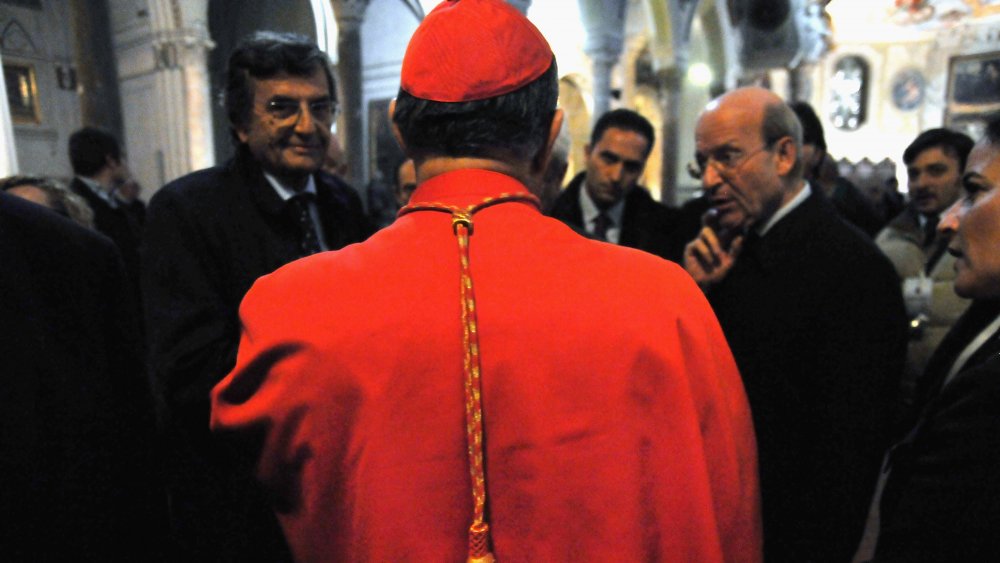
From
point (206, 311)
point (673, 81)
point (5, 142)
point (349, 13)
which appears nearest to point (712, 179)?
point (206, 311)

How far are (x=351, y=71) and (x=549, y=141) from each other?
8.57 m

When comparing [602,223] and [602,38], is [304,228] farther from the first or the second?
[602,38]

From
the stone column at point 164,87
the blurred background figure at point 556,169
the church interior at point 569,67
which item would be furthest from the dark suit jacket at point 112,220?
the blurred background figure at point 556,169

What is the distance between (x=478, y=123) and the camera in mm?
930

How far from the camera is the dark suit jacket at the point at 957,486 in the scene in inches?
39.3

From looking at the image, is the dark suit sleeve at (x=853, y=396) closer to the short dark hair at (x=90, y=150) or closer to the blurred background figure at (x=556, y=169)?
the blurred background figure at (x=556, y=169)

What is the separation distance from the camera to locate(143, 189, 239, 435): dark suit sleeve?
163cm

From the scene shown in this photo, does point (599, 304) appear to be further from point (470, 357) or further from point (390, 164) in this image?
point (390, 164)

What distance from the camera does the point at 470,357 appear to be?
2.78 feet

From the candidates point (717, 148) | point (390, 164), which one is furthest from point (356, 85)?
point (717, 148)

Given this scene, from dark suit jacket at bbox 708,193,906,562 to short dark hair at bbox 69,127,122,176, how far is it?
10.8 feet

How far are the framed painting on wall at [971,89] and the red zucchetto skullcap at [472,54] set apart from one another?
855 inches

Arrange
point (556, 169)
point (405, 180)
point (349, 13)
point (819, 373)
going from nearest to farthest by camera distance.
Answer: point (819, 373) → point (556, 169) → point (405, 180) → point (349, 13)

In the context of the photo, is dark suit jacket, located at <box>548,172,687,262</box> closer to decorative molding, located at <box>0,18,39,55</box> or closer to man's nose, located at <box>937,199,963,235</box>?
man's nose, located at <box>937,199,963,235</box>
